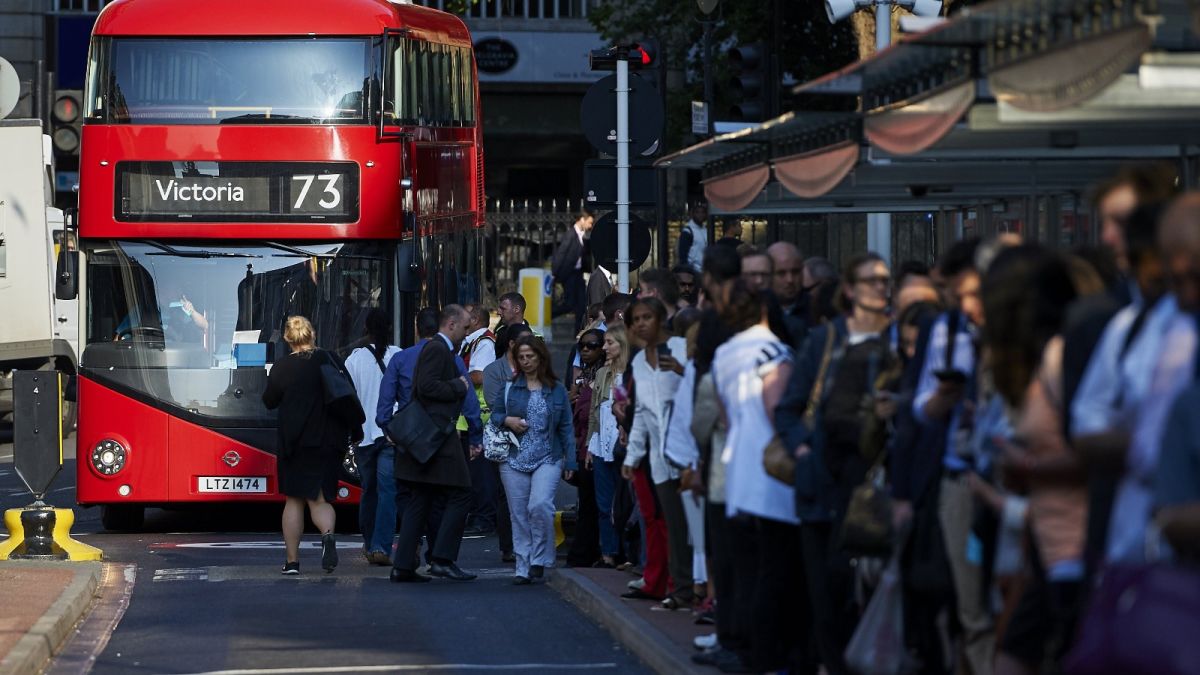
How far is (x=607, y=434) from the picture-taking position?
45.4 ft

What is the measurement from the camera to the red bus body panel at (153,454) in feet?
56.0

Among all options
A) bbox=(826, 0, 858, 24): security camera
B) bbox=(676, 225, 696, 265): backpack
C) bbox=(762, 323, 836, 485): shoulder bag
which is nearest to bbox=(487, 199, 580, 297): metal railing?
bbox=(676, 225, 696, 265): backpack

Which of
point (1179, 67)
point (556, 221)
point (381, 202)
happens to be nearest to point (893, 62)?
point (1179, 67)

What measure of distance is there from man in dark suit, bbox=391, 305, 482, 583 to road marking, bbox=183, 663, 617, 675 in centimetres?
372

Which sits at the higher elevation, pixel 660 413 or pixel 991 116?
pixel 991 116

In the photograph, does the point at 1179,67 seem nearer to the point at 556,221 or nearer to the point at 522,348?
the point at 522,348

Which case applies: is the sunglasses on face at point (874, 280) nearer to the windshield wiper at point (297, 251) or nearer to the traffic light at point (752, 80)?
the traffic light at point (752, 80)

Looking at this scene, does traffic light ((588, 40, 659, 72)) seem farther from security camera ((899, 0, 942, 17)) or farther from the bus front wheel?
the bus front wheel

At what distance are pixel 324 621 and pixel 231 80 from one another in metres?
6.41

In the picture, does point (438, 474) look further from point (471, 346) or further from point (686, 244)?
point (686, 244)

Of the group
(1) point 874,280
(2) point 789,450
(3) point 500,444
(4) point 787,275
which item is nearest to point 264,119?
(3) point 500,444

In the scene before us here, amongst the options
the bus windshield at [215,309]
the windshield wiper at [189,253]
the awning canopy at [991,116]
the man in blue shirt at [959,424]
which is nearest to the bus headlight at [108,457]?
the bus windshield at [215,309]

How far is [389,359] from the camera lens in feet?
48.4

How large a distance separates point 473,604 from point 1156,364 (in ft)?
Answer: 28.3
